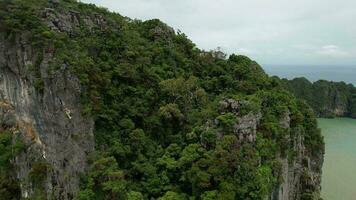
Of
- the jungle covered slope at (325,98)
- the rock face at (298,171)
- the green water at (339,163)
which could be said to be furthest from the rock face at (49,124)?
the jungle covered slope at (325,98)

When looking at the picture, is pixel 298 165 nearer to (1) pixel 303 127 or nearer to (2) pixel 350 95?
(1) pixel 303 127

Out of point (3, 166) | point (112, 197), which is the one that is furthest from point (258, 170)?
point (3, 166)

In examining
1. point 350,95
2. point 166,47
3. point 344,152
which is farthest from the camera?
point 350,95

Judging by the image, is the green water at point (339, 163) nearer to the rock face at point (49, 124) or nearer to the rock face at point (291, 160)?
the rock face at point (291, 160)

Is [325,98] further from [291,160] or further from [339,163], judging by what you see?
[291,160]

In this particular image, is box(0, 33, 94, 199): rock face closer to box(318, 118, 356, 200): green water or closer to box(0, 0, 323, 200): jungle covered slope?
box(0, 0, 323, 200): jungle covered slope

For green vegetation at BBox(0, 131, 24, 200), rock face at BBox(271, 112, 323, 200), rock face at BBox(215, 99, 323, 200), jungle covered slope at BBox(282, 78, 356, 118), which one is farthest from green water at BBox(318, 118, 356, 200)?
green vegetation at BBox(0, 131, 24, 200)
